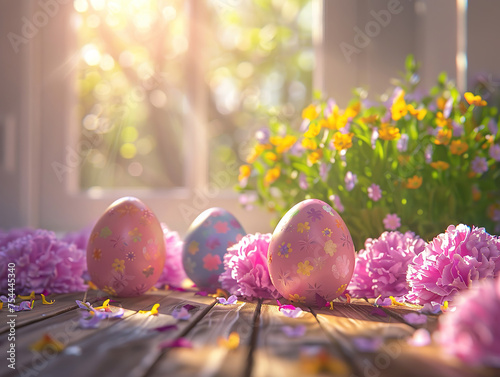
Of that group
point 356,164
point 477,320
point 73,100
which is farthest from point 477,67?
point 73,100

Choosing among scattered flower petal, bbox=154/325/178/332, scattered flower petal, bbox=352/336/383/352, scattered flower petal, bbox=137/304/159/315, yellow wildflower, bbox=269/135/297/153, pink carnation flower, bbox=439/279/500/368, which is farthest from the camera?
yellow wildflower, bbox=269/135/297/153

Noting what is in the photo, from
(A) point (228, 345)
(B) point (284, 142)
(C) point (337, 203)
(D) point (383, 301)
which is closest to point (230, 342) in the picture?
(A) point (228, 345)

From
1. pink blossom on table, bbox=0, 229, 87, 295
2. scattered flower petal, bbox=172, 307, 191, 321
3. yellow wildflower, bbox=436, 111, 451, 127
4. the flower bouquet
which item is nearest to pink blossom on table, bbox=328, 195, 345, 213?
the flower bouquet

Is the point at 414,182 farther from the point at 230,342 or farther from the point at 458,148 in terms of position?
the point at 230,342

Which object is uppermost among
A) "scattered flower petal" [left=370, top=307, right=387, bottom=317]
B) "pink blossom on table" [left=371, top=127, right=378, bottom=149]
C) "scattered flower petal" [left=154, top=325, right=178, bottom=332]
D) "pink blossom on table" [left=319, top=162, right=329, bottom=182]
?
"pink blossom on table" [left=371, top=127, right=378, bottom=149]

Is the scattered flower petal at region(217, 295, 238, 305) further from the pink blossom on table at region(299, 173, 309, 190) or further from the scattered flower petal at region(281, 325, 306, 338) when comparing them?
the pink blossom on table at region(299, 173, 309, 190)

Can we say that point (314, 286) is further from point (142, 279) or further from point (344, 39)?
point (344, 39)

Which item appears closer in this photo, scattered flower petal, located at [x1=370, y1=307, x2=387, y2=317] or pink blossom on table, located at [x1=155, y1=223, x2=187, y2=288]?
scattered flower petal, located at [x1=370, y1=307, x2=387, y2=317]

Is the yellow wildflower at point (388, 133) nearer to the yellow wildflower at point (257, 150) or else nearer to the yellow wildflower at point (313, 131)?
the yellow wildflower at point (313, 131)
